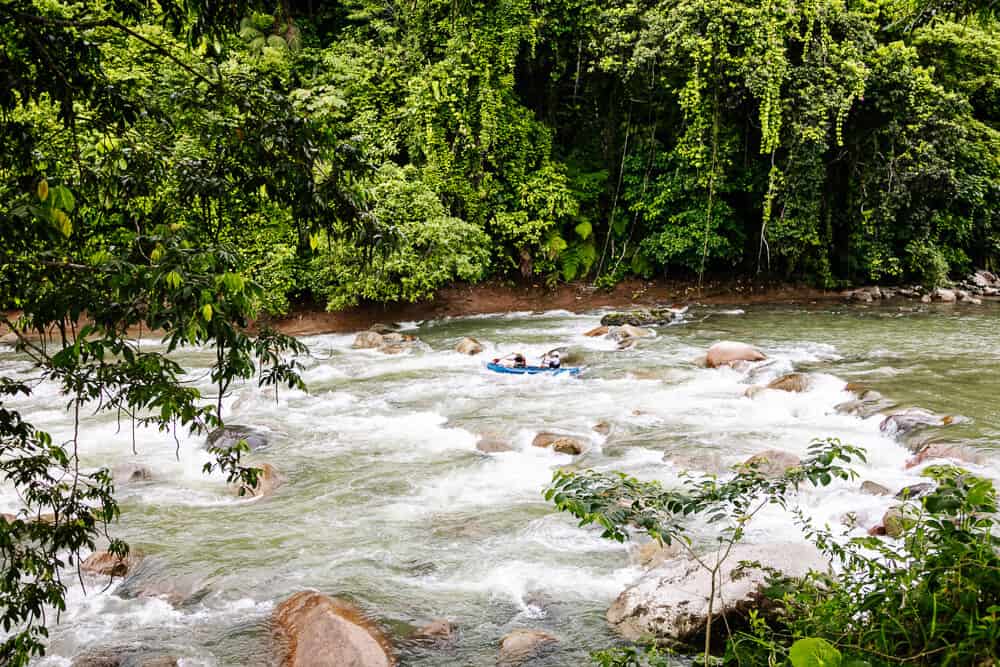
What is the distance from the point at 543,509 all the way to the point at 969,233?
17634 mm

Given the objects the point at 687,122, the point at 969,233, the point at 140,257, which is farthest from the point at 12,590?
the point at 969,233

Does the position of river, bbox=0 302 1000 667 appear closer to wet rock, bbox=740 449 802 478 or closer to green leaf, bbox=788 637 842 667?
wet rock, bbox=740 449 802 478

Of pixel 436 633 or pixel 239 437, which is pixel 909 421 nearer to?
pixel 436 633

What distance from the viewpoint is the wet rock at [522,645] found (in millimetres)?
4484

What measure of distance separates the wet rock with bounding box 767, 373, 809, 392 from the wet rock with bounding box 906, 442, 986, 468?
2.46m

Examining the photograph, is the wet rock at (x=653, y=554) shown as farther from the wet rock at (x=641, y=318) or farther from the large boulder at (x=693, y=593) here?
the wet rock at (x=641, y=318)

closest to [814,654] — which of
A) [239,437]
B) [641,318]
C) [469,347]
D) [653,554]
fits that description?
[653,554]

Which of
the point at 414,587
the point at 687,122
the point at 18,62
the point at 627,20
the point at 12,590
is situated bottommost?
the point at 414,587

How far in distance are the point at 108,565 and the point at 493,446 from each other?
3.91 m

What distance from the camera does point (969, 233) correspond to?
19.1 m

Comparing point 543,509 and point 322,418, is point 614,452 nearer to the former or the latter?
point 543,509

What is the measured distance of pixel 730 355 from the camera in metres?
11.4

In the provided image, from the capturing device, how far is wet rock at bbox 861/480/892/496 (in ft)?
21.2

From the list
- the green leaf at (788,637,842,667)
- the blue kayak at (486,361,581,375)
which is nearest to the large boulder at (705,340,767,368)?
the blue kayak at (486,361,581,375)
